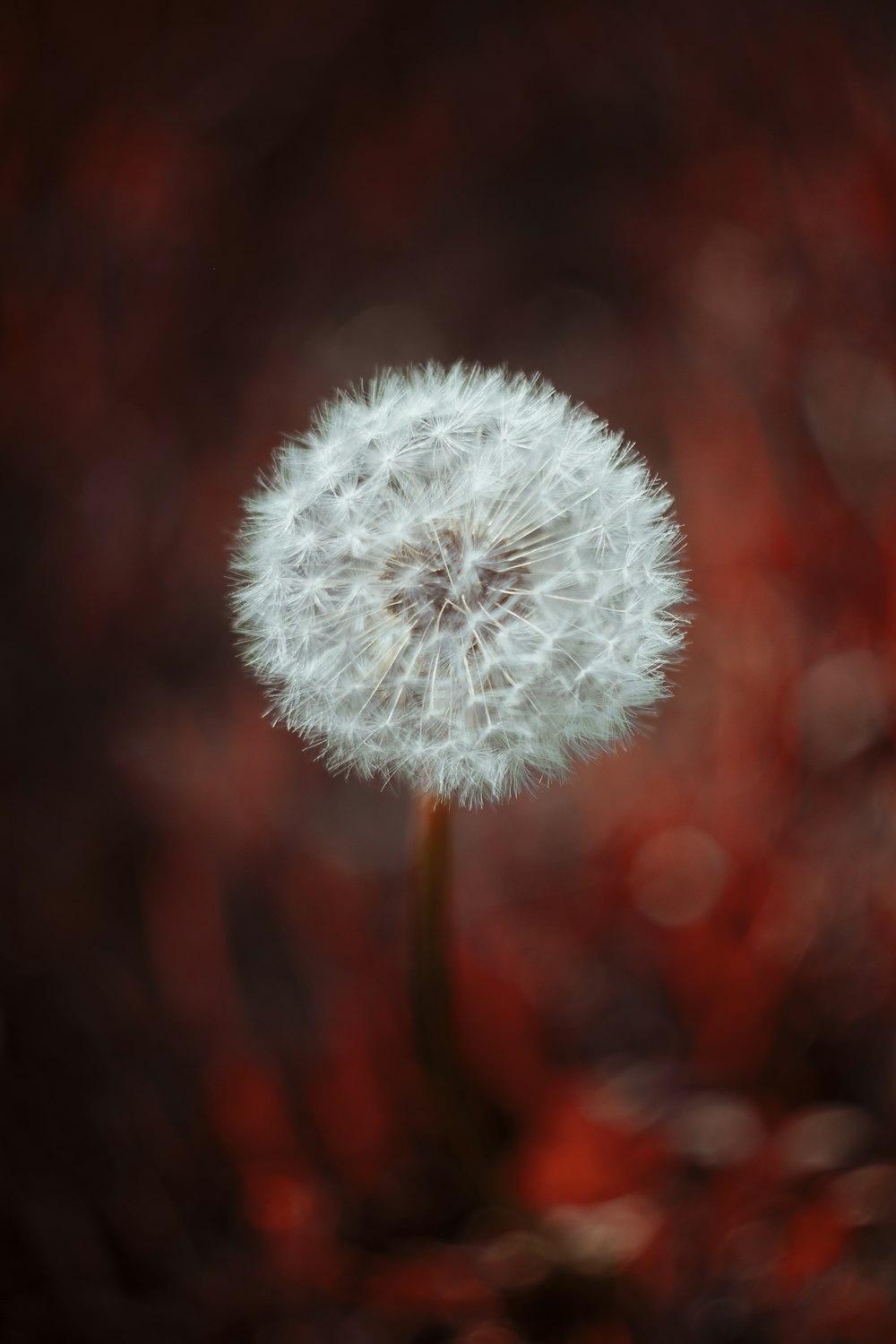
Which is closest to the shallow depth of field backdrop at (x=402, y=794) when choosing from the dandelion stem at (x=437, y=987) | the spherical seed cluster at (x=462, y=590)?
the dandelion stem at (x=437, y=987)

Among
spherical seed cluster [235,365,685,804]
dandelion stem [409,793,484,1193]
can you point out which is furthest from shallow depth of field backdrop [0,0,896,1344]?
spherical seed cluster [235,365,685,804]

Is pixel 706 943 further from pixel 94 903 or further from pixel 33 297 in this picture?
pixel 33 297

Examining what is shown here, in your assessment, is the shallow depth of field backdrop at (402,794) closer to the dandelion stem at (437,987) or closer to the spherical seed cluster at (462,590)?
the dandelion stem at (437,987)

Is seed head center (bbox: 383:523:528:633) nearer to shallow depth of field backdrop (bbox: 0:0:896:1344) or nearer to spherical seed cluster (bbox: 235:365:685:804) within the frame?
spherical seed cluster (bbox: 235:365:685:804)

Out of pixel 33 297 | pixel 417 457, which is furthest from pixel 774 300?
pixel 33 297

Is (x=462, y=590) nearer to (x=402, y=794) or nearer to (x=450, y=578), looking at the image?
(x=450, y=578)

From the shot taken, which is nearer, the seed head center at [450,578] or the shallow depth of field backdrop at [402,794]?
the seed head center at [450,578]
